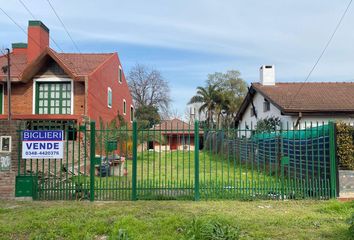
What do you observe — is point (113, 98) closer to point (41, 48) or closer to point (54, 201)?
point (41, 48)

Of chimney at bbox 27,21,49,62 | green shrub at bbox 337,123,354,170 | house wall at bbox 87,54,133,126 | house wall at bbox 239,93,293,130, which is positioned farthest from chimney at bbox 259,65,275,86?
green shrub at bbox 337,123,354,170

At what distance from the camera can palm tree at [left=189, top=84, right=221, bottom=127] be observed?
156 ft

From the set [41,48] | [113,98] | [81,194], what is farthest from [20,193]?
[113,98]

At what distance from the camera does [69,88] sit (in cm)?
2189

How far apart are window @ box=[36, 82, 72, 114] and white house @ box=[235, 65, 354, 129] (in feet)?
35.9

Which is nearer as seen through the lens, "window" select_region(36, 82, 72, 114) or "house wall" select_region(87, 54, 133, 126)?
"window" select_region(36, 82, 72, 114)

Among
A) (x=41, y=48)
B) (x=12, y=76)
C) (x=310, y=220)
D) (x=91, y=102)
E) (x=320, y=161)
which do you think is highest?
(x=41, y=48)

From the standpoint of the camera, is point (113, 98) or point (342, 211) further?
point (113, 98)

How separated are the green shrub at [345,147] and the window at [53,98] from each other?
16.4 meters

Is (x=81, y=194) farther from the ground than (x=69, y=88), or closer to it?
closer to it

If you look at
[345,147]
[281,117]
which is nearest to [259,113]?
[281,117]

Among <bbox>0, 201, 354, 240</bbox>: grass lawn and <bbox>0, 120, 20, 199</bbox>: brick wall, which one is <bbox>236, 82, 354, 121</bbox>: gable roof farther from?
<bbox>0, 120, 20, 199</bbox>: brick wall

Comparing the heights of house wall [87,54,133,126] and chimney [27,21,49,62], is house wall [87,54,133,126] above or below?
below

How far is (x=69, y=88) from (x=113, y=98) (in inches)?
297
